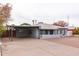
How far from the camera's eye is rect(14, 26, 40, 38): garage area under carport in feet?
122

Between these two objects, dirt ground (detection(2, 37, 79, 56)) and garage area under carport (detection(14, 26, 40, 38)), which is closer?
dirt ground (detection(2, 37, 79, 56))

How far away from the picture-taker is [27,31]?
132 feet

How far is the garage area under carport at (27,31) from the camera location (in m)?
37.1

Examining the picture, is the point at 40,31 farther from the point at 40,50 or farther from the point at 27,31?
the point at 40,50

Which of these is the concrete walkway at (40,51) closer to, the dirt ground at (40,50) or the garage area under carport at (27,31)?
the dirt ground at (40,50)

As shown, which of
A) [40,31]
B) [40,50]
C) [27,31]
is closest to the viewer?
[40,50]

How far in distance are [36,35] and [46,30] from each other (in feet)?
6.35

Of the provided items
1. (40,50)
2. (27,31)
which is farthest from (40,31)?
(40,50)

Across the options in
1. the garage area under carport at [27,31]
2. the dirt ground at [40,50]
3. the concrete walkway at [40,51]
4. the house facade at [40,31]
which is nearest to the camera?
the concrete walkway at [40,51]

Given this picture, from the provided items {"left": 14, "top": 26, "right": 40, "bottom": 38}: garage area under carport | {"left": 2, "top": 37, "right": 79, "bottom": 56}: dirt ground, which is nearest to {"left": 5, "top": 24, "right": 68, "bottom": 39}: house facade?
{"left": 14, "top": 26, "right": 40, "bottom": 38}: garage area under carport

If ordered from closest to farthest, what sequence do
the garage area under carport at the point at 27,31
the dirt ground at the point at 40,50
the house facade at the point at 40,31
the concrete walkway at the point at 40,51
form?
the concrete walkway at the point at 40,51 < the dirt ground at the point at 40,50 < the house facade at the point at 40,31 < the garage area under carport at the point at 27,31

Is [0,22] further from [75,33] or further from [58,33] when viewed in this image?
[75,33]

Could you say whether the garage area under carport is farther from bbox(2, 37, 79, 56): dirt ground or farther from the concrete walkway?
the concrete walkway

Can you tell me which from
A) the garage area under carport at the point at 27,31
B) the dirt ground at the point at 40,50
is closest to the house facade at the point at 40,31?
the garage area under carport at the point at 27,31
